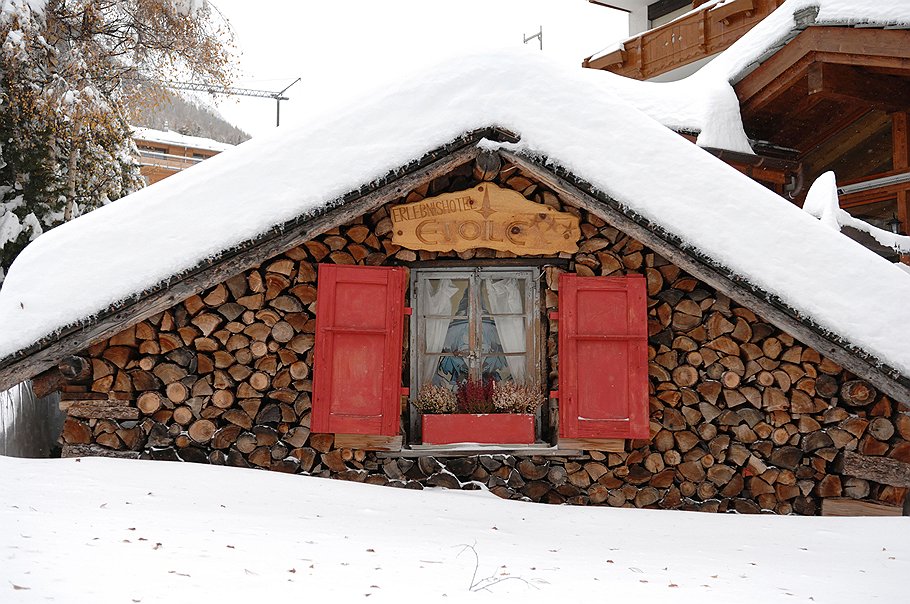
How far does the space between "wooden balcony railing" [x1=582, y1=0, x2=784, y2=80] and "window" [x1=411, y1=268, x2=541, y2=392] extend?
7269 mm

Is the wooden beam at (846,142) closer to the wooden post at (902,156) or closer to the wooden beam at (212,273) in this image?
the wooden post at (902,156)

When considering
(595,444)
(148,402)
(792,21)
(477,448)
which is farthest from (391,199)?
(792,21)

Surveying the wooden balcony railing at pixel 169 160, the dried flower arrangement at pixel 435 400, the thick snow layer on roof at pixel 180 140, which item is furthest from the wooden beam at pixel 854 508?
the thick snow layer on roof at pixel 180 140

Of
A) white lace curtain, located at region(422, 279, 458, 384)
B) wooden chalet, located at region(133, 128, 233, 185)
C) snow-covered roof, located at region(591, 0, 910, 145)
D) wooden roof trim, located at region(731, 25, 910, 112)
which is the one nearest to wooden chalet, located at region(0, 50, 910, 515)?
white lace curtain, located at region(422, 279, 458, 384)

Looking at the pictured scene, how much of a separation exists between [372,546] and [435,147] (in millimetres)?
2725

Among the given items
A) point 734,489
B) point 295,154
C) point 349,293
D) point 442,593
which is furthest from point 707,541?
point 295,154

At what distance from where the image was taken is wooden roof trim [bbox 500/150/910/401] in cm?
476

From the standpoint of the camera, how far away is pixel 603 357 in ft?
16.9

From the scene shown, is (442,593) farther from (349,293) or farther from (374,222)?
(374,222)

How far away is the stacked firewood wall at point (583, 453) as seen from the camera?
4887 mm

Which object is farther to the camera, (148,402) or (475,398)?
(475,398)

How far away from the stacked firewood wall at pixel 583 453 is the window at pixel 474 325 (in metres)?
0.44

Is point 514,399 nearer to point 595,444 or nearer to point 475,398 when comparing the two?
point 475,398

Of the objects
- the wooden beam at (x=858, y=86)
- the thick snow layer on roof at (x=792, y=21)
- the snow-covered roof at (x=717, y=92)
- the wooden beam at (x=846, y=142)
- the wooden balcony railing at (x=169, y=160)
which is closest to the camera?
the thick snow layer on roof at (x=792, y=21)
